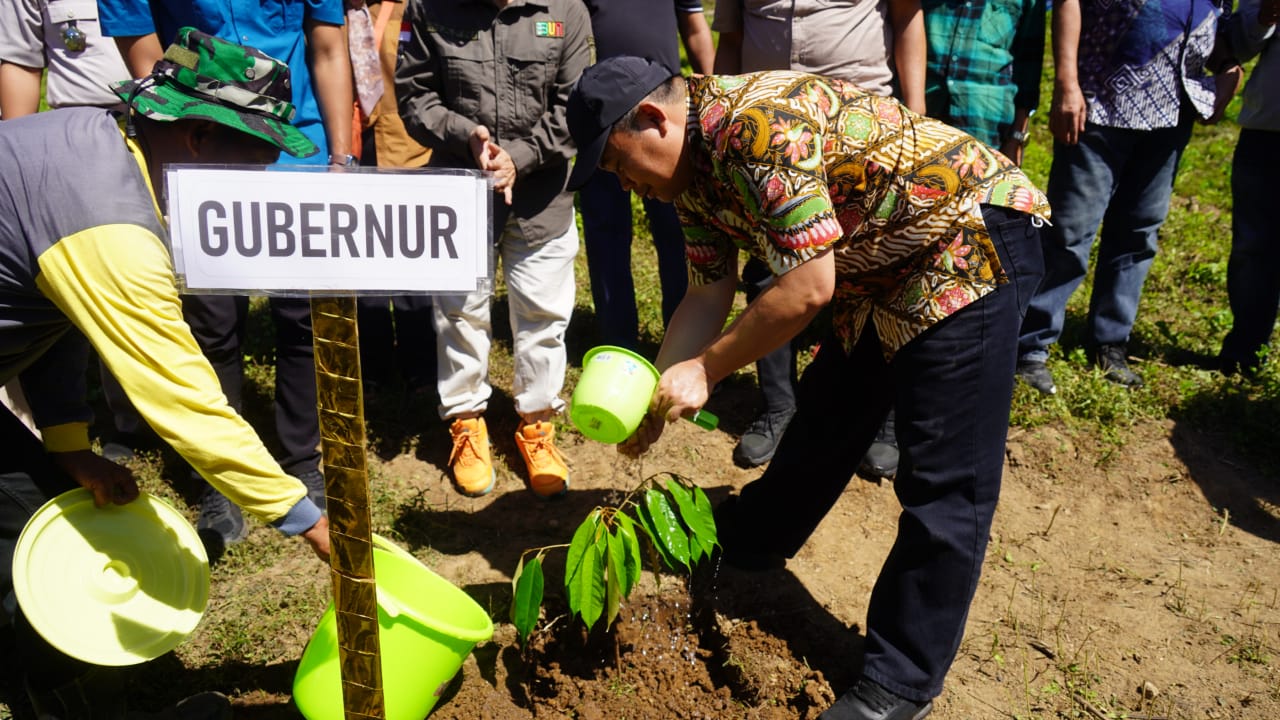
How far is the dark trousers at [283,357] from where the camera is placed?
3068 millimetres

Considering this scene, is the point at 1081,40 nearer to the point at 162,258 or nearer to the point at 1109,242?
the point at 1109,242

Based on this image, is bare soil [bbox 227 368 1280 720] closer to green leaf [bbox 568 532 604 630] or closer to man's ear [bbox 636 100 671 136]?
green leaf [bbox 568 532 604 630]

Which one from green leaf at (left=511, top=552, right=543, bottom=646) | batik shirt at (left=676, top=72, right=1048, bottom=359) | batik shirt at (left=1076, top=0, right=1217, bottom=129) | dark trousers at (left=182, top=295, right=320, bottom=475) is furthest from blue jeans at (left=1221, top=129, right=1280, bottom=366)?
dark trousers at (left=182, top=295, right=320, bottom=475)

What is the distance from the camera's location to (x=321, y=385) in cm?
184

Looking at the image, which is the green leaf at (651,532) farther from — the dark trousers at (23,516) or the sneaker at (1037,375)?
the sneaker at (1037,375)

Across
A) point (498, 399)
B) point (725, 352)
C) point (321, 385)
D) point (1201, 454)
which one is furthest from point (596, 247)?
point (1201, 454)

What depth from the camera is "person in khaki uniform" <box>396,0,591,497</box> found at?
10.2 feet

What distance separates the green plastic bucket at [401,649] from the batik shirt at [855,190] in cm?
113

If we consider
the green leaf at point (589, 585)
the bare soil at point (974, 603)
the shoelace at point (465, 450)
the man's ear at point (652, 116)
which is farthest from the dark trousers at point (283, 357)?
the man's ear at point (652, 116)

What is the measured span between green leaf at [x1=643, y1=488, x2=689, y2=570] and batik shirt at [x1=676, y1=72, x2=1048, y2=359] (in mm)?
690

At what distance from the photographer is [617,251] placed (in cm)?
375

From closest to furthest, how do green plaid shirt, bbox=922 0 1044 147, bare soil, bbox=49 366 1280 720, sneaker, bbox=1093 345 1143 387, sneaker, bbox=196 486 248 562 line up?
1. bare soil, bbox=49 366 1280 720
2. sneaker, bbox=196 486 248 562
3. green plaid shirt, bbox=922 0 1044 147
4. sneaker, bbox=1093 345 1143 387

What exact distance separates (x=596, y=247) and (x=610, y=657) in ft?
5.54

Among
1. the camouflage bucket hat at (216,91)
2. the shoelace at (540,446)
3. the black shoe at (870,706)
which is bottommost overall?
the black shoe at (870,706)
